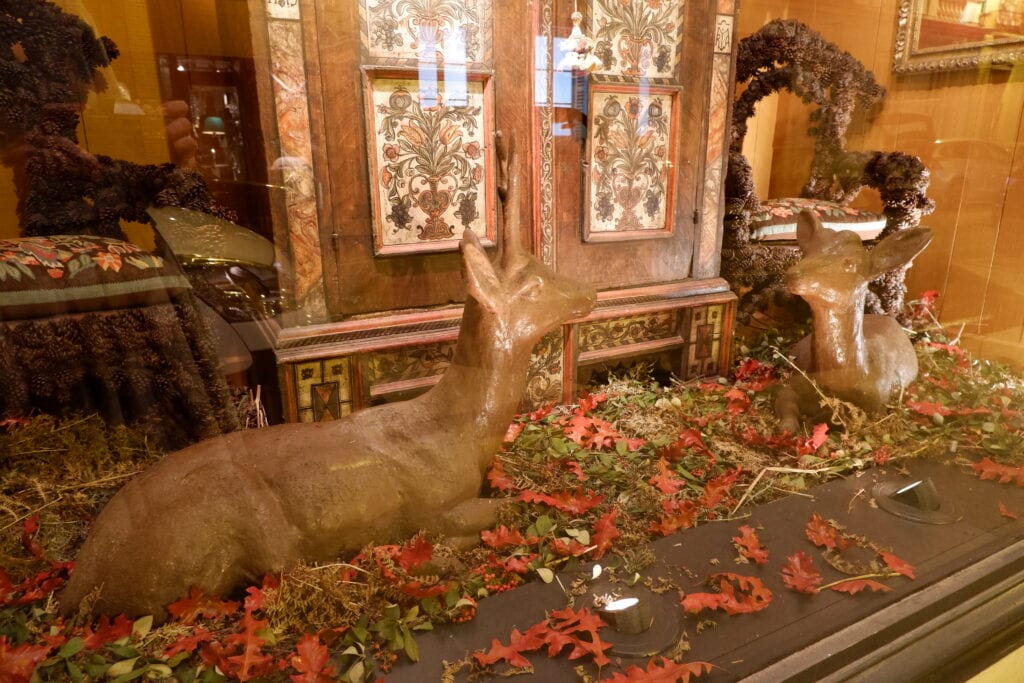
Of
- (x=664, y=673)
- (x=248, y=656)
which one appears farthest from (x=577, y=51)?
(x=248, y=656)

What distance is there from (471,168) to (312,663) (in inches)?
73.1

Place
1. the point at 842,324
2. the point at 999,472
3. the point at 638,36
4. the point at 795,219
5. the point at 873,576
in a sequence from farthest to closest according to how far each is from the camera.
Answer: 1. the point at 795,219
2. the point at 638,36
3. the point at 842,324
4. the point at 999,472
5. the point at 873,576

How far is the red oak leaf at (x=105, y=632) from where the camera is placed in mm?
1473

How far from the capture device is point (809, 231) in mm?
2910

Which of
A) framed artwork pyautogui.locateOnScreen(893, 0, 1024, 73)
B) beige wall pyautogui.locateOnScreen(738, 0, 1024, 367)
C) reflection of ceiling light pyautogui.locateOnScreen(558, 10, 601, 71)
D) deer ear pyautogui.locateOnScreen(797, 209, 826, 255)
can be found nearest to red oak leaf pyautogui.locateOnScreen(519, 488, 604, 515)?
deer ear pyautogui.locateOnScreen(797, 209, 826, 255)

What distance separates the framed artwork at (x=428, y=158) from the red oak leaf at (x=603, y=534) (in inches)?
49.0

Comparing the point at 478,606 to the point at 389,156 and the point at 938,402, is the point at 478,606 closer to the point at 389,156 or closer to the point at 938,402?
the point at 389,156

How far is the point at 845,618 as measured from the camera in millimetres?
1705

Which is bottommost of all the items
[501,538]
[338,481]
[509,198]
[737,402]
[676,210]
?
[737,402]

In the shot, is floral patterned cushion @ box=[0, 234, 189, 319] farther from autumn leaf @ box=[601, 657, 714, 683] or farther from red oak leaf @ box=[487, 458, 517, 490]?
autumn leaf @ box=[601, 657, 714, 683]

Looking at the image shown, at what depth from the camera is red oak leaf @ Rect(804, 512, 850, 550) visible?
2.01 metres

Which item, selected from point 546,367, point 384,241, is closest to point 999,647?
point 546,367

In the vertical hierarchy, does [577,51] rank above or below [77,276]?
above

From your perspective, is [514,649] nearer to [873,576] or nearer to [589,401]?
[873,576]
